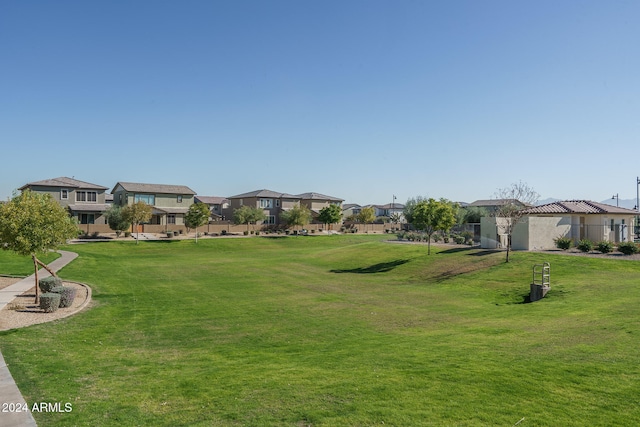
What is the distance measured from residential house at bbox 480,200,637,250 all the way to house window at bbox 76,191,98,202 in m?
61.9

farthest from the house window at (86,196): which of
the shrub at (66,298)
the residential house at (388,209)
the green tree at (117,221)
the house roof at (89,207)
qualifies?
the residential house at (388,209)

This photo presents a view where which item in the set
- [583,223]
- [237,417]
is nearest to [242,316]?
[237,417]

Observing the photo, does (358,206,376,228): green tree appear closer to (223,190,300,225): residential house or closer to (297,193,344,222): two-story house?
(297,193,344,222): two-story house

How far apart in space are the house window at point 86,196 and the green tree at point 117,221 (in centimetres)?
944

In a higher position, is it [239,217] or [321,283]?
[239,217]

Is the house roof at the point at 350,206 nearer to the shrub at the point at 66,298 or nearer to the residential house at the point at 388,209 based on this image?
the residential house at the point at 388,209

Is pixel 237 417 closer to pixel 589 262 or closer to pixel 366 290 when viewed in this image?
pixel 366 290

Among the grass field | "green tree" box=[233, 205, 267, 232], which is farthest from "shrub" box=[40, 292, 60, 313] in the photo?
"green tree" box=[233, 205, 267, 232]

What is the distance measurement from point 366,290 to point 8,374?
20.7 m

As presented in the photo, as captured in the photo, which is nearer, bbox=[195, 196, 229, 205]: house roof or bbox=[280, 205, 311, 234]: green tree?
bbox=[280, 205, 311, 234]: green tree

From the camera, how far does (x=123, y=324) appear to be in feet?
61.6

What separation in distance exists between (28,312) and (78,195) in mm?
61254

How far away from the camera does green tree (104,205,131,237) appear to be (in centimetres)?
6775

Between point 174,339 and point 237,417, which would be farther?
point 174,339
